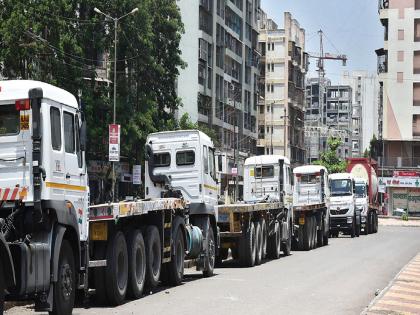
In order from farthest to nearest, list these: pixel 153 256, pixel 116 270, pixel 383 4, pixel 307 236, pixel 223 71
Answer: pixel 383 4 < pixel 223 71 < pixel 307 236 < pixel 153 256 < pixel 116 270

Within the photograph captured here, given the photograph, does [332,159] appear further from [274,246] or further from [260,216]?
[260,216]

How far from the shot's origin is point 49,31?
42.7 m

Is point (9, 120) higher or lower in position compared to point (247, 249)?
higher

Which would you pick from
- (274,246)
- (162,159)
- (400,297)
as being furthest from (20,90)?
(274,246)

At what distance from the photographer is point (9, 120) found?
1212 cm

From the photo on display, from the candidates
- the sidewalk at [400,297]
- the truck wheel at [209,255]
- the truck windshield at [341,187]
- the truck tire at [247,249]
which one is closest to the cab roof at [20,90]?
the sidewalk at [400,297]

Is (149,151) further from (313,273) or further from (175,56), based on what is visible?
(175,56)

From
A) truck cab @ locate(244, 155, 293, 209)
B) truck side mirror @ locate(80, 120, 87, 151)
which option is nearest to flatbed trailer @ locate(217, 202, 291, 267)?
truck cab @ locate(244, 155, 293, 209)

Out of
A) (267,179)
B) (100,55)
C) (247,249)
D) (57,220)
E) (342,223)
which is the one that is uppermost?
(100,55)

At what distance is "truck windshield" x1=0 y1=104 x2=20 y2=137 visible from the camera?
1206 centimetres

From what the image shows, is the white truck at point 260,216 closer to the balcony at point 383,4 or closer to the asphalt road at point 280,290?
the asphalt road at point 280,290

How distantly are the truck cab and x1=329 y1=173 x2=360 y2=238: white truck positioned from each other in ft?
52.1

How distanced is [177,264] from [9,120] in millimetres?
7522

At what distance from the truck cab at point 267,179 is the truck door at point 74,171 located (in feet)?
56.0
